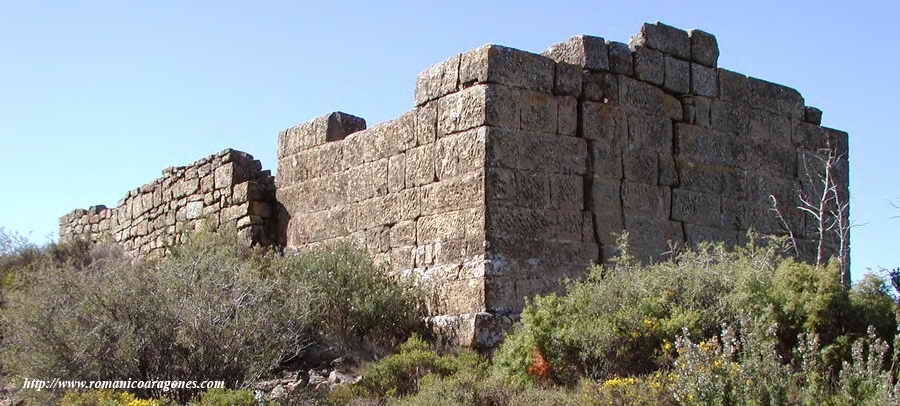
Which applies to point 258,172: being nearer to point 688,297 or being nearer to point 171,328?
point 171,328

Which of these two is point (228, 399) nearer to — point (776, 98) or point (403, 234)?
point (403, 234)

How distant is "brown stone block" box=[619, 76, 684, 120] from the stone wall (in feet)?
15.2

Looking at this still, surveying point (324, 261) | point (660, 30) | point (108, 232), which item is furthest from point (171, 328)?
point (108, 232)

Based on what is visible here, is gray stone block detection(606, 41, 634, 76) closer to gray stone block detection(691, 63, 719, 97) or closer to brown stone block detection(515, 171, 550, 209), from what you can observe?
gray stone block detection(691, 63, 719, 97)

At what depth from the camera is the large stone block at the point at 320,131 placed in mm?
12695

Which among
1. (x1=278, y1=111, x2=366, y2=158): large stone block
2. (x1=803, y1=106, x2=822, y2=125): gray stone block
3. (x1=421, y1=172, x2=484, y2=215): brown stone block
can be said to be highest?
(x1=803, y1=106, x2=822, y2=125): gray stone block

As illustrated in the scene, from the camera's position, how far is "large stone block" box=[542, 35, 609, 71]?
36.5 ft

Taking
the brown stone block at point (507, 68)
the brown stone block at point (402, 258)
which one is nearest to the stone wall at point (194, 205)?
the brown stone block at point (402, 258)

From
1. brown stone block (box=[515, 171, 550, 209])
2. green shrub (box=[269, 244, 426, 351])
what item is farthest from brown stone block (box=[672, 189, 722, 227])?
green shrub (box=[269, 244, 426, 351])

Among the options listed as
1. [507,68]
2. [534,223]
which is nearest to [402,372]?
[534,223]

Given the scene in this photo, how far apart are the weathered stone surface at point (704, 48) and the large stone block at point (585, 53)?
1316 millimetres

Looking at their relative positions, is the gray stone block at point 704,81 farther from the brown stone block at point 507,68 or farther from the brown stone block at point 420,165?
the brown stone block at point 420,165

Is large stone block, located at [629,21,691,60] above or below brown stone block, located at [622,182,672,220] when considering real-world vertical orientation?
above

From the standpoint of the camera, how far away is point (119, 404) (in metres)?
7.91
